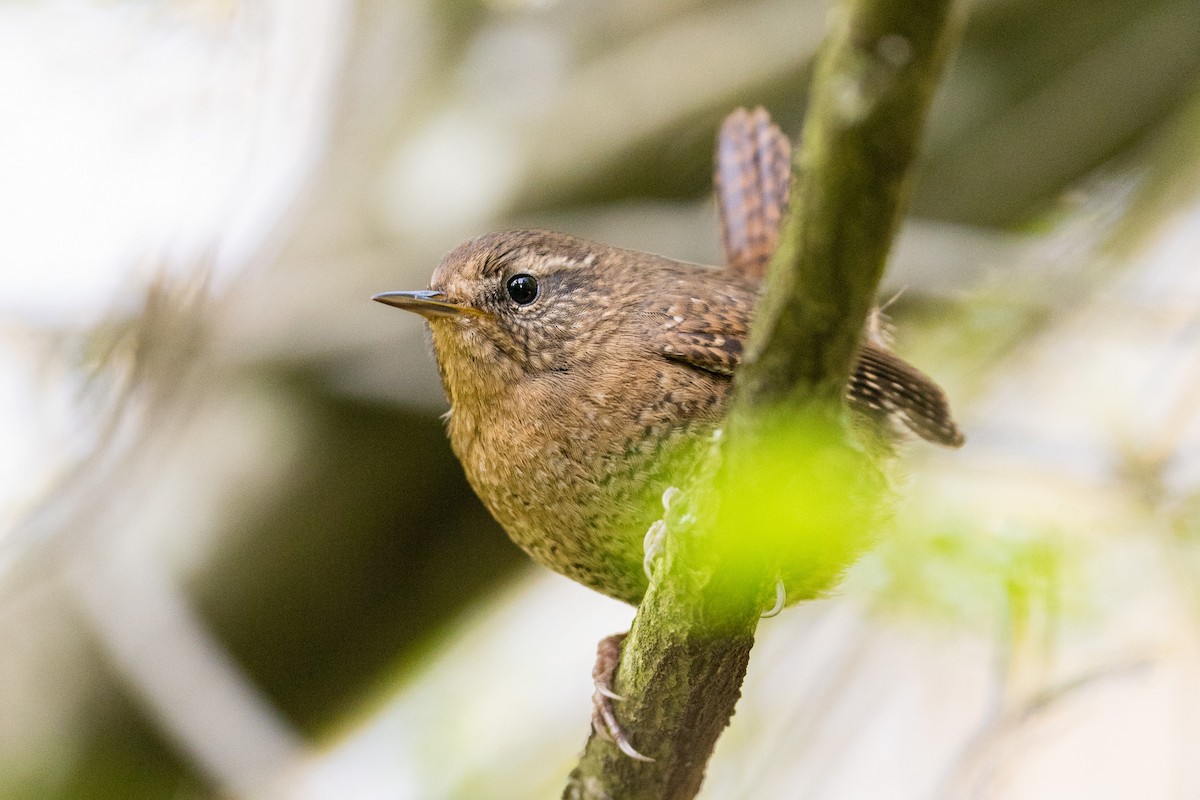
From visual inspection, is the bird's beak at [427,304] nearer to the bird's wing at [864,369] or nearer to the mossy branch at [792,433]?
the bird's wing at [864,369]

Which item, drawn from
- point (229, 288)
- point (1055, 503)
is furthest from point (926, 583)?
point (229, 288)

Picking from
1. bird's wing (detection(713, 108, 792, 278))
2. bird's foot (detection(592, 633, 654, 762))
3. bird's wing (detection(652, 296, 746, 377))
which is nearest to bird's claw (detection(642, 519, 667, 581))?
bird's foot (detection(592, 633, 654, 762))

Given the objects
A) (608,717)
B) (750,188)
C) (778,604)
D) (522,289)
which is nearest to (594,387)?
(522,289)

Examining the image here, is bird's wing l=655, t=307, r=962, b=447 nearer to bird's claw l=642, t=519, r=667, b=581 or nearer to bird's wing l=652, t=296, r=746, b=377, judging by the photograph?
bird's wing l=652, t=296, r=746, b=377

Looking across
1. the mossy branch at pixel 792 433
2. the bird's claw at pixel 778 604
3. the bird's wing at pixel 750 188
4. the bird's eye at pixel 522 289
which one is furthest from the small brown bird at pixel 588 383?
the bird's wing at pixel 750 188

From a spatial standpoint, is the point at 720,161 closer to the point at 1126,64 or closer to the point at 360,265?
the point at 360,265

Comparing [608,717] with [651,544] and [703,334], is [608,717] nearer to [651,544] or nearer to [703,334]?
[651,544]
